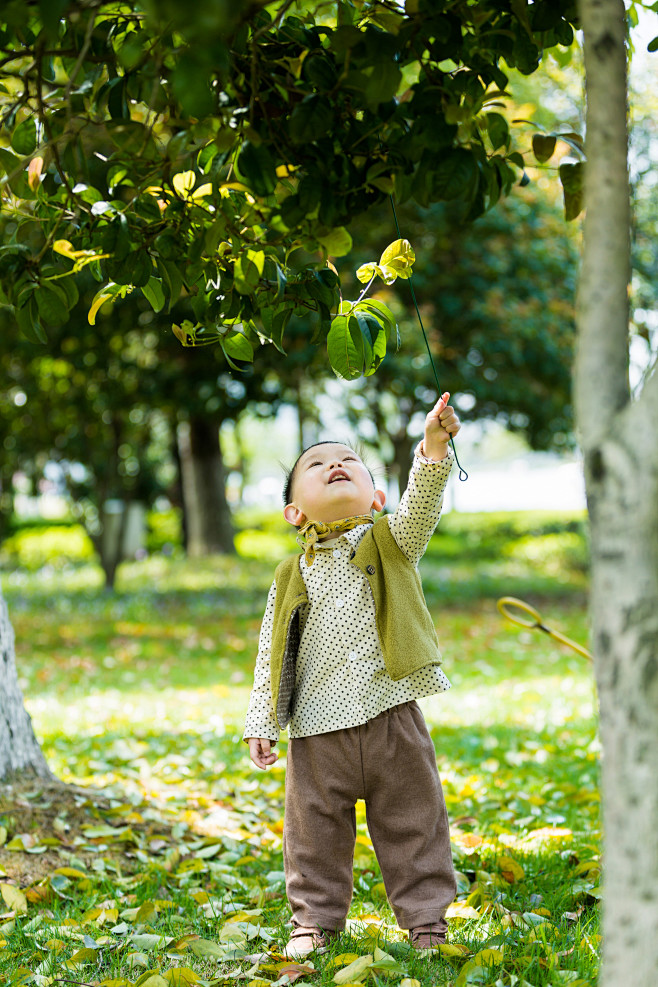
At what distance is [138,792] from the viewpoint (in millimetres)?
4020

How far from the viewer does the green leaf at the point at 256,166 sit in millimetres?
1767

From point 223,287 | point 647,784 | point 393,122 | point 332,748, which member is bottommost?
point 332,748

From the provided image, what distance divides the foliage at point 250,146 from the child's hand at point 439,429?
1.16 feet

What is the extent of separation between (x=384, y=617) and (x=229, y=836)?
1512 mm

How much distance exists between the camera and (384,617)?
2504 mm

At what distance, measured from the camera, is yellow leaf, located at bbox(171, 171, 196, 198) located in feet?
6.88

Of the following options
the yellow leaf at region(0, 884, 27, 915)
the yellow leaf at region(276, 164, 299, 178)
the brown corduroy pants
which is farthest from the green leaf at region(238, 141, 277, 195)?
the yellow leaf at region(0, 884, 27, 915)

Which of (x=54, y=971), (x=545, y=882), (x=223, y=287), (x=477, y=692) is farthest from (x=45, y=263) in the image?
(x=477, y=692)

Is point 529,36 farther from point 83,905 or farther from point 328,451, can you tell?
point 83,905

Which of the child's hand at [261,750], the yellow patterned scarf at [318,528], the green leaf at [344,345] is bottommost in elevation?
the child's hand at [261,750]

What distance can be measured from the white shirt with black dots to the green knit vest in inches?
1.1

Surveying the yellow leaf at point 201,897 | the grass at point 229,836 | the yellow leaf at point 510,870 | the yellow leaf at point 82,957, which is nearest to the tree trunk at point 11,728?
the grass at point 229,836

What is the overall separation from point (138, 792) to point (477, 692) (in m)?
3.78

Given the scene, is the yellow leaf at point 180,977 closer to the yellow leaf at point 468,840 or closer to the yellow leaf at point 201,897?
the yellow leaf at point 201,897
